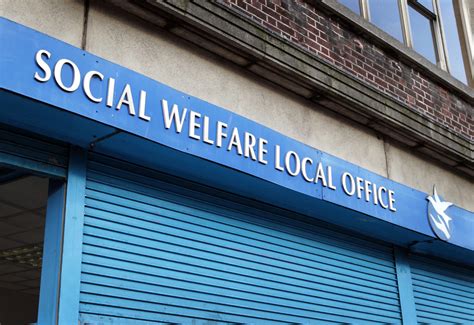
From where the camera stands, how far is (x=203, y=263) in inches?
201

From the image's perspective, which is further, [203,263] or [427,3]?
[427,3]

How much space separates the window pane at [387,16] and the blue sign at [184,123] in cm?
236

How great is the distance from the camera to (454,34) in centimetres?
981

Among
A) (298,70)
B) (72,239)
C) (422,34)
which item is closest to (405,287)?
(298,70)

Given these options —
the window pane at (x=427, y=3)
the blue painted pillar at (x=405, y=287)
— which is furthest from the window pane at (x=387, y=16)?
the blue painted pillar at (x=405, y=287)

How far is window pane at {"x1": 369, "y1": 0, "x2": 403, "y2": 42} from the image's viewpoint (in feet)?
26.7

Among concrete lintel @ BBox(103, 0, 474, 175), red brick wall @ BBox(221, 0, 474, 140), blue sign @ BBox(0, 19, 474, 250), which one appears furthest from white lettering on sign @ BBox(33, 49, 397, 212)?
red brick wall @ BBox(221, 0, 474, 140)

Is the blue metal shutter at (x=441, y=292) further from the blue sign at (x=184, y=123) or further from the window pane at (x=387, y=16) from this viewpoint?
the window pane at (x=387, y=16)

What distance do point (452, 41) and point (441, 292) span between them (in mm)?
4061

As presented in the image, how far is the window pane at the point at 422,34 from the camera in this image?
350 inches

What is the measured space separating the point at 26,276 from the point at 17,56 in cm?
692

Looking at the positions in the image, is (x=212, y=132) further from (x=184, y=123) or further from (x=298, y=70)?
(x=298, y=70)

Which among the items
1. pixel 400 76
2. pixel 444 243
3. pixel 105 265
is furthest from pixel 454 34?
pixel 105 265

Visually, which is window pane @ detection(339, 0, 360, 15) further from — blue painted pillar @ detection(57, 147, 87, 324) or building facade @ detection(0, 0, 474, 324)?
blue painted pillar @ detection(57, 147, 87, 324)
